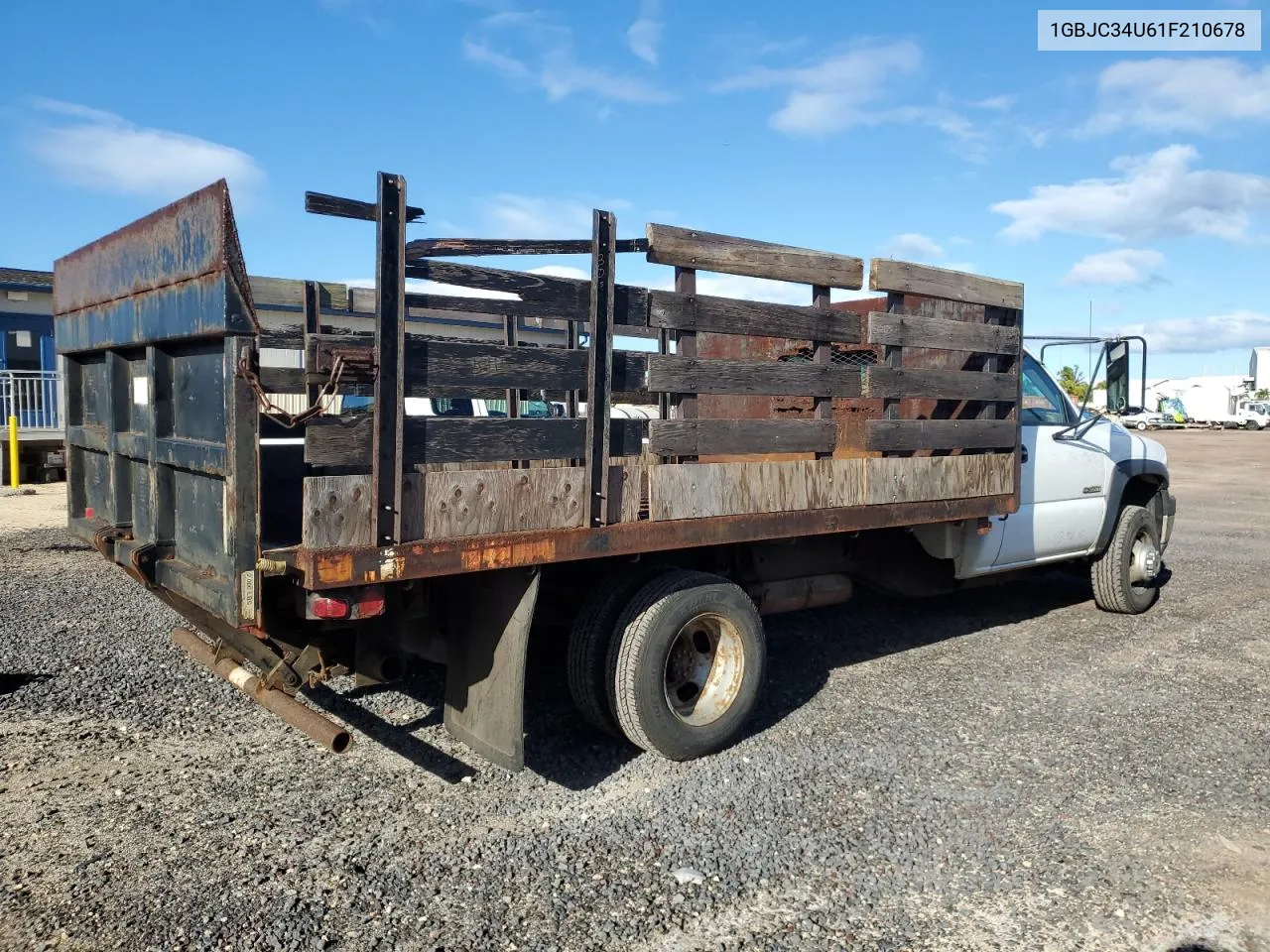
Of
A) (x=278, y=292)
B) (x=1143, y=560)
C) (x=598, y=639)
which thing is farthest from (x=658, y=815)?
(x=1143, y=560)

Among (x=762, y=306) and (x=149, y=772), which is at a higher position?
(x=762, y=306)

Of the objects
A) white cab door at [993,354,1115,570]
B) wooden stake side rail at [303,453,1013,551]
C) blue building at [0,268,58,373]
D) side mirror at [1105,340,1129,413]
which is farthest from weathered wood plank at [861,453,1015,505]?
blue building at [0,268,58,373]

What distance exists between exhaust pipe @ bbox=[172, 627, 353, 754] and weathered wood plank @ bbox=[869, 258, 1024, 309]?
3.25m

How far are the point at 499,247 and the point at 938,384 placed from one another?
102 inches

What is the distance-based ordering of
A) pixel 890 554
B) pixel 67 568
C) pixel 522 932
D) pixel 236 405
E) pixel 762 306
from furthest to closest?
pixel 67 568, pixel 890 554, pixel 762 306, pixel 236 405, pixel 522 932

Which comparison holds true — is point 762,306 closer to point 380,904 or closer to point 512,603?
point 512,603

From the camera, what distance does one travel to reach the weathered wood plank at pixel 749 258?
4.12 m

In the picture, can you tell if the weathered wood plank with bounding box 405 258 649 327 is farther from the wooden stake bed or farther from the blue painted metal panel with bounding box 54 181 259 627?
the blue painted metal panel with bounding box 54 181 259 627

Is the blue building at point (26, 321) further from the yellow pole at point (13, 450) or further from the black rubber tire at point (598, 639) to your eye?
the black rubber tire at point (598, 639)

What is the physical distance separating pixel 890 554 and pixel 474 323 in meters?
2.96

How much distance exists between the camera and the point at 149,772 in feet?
13.9

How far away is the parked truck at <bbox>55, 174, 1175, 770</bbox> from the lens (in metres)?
3.37

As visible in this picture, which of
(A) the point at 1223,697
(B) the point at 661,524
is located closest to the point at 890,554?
(A) the point at 1223,697

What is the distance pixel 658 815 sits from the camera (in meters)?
3.98
